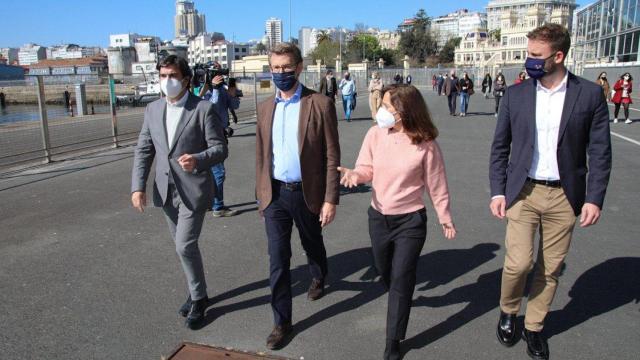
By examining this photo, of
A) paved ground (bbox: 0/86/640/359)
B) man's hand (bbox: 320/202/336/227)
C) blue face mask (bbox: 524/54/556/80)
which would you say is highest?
blue face mask (bbox: 524/54/556/80)

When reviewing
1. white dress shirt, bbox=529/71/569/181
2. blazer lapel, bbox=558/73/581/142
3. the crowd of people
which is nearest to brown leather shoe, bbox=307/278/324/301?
the crowd of people

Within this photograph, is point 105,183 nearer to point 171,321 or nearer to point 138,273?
point 138,273

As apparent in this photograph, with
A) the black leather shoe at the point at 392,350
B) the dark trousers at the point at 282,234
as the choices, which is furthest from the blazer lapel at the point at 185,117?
the black leather shoe at the point at 392,350

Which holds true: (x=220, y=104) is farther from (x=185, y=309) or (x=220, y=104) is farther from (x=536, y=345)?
(x=536, y=345)

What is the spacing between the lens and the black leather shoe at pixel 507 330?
11.3 feet

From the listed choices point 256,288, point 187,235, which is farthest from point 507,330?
point 187,235

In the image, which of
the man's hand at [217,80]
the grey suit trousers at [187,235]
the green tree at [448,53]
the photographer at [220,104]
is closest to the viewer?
the grey suit trousers at [187,235]

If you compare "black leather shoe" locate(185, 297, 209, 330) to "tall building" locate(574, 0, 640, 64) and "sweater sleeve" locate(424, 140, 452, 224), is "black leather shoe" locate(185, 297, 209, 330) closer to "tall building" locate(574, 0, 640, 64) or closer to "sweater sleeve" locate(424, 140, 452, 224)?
"sweater sleeve" locate(424, 140, 452, 224)

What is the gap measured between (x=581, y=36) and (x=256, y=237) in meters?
73.9

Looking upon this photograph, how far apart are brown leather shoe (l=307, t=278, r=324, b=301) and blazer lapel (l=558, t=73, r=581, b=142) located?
210 centimetres

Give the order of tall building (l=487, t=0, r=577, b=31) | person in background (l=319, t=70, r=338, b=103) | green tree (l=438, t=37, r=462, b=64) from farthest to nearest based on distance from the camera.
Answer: tall building (l=487, t=0, r=577, b=31), green tree (l=438, t=37, r=462, b=64), person in background (l=319, t=70, r=338, b=103)

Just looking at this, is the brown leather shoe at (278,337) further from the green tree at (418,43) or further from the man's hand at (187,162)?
the green tree at (418,43)

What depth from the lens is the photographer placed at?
6.54m

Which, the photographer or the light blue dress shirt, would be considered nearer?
the light blue dress shirt
